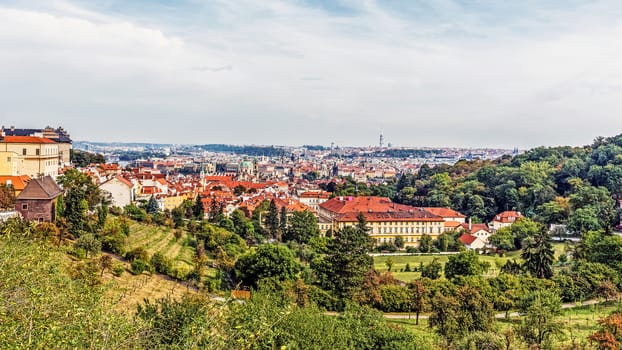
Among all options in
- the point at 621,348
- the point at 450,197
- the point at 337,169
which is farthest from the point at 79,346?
the point at 337,169

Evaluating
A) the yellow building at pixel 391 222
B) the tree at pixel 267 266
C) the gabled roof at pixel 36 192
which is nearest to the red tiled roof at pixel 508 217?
the yellow building at pixel 391 222

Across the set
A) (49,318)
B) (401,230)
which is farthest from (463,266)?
(49,318)

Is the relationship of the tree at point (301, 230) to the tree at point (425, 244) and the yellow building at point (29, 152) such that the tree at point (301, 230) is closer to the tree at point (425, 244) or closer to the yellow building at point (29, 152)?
the tree at point (425, 244)

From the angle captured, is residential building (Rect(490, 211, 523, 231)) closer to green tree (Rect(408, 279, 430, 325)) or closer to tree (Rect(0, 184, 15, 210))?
green tree (Rect(408, 279, 430, 325))

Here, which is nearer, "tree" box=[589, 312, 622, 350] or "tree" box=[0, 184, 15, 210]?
"tree" box=[589, 312, 622, 350]

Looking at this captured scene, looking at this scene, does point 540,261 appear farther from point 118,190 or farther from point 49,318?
point 49,318

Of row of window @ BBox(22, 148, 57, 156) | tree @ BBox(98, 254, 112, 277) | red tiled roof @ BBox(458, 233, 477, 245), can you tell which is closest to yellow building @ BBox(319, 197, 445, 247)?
red tiled roof @ BBox(458, 233, 477, 245)
